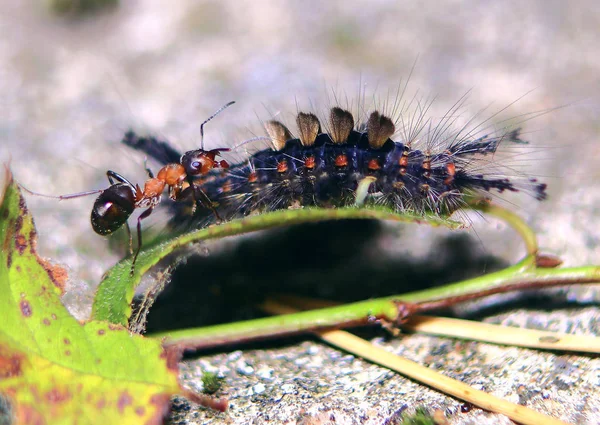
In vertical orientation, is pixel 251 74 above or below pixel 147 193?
above

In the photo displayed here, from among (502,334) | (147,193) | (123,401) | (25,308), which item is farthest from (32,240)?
(502,334)

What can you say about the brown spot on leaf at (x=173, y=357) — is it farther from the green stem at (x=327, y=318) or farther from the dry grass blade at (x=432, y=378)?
the dry grass blade at (x=432, y=378)

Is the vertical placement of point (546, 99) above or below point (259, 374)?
above

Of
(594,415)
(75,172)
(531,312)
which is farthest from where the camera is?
(75,172)

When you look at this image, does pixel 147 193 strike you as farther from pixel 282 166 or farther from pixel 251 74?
pixel 251 74

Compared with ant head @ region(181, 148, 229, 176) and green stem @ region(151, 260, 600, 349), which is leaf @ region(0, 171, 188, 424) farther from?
ant head @ region(181, 148, 229, 176)

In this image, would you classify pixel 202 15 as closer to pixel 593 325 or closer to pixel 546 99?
pixel 546 99

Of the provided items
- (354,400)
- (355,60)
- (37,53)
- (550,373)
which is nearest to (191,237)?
(354,400)
